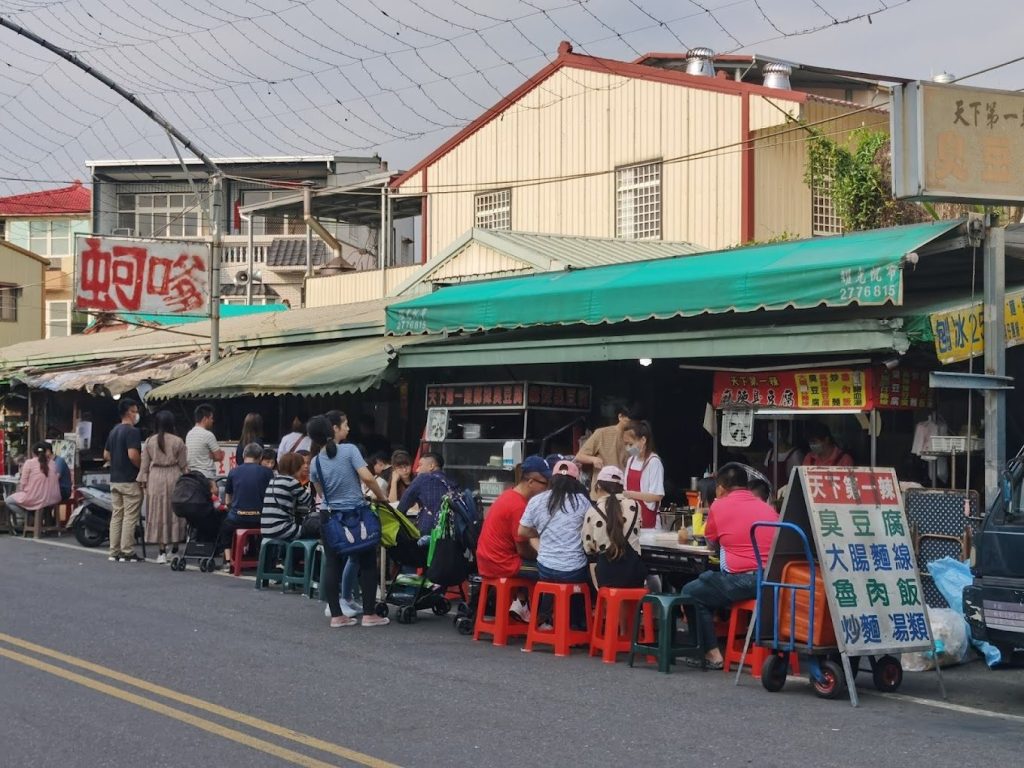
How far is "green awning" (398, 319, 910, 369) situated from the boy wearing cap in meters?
2.42

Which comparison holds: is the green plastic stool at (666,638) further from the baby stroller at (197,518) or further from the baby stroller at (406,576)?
the baby stroller at (197,518)

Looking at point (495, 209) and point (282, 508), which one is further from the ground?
point (495, 209)

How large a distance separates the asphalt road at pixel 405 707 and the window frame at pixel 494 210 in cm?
1645

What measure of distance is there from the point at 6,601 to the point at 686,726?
7.85m

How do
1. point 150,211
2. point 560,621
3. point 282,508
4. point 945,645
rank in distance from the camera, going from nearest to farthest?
point 945,645 < point 560,621 < point 282,508 < point 150,211

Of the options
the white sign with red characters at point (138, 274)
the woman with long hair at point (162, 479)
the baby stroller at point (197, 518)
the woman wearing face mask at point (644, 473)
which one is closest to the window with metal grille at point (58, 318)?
the white sign with red characters at point (138, 274)

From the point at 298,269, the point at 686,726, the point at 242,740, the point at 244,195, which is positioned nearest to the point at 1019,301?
the point at 686,726

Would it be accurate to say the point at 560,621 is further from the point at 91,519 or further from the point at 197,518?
the point at 91,519

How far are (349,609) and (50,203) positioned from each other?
46547 millimetres

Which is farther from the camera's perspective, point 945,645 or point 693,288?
point 693,288

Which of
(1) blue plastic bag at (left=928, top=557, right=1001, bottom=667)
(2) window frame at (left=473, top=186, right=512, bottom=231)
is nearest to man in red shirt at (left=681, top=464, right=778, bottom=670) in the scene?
(1) blue plastic bag at (left=928, top=557, right=1001, bottom=667)

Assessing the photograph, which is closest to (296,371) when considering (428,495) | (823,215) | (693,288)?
(428,495)

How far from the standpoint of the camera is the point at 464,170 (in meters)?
28.5

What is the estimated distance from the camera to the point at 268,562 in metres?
14.8
